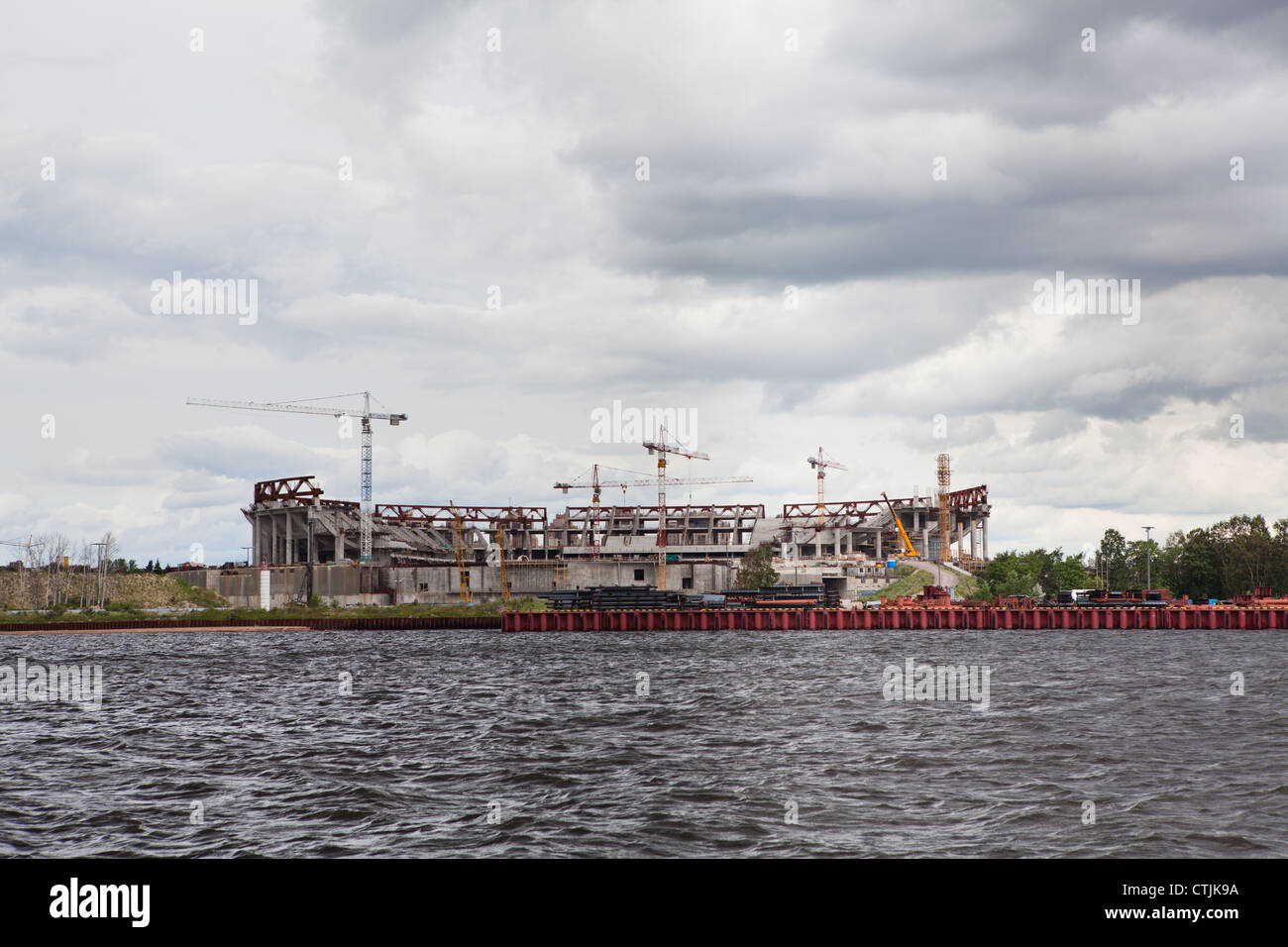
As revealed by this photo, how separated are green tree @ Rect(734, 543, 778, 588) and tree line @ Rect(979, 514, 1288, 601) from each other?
94.7 ft

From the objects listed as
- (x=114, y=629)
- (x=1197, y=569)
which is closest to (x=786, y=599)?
(x=114, y=629)

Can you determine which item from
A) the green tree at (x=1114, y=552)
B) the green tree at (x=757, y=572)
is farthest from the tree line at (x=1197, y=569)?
the green tree at (x=757, y=572)

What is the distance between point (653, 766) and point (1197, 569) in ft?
509

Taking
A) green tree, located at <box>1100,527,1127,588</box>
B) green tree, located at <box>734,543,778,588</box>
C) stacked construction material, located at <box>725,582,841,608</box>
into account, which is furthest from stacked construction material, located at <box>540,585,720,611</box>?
green tree, located at <box>1100,527,1127,588</box>

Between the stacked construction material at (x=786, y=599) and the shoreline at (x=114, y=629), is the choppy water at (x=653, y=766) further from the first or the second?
the shoreline at (x=114, y=629)

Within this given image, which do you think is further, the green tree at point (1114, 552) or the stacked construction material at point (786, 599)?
the green tree at point (1114, 552)

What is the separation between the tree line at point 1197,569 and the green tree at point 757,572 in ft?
94.7

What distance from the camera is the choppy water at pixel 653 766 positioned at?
764 inches

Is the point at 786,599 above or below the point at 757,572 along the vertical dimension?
below

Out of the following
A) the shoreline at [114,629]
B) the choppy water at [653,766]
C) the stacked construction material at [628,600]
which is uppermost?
the choppy water at [653,766]

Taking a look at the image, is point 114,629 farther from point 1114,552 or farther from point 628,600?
point 1114,552

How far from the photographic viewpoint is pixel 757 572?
152 m

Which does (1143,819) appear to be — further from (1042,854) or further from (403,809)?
(403,809)

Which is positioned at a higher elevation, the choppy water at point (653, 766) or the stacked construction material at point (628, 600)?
the choppy water at point (653, 766)
